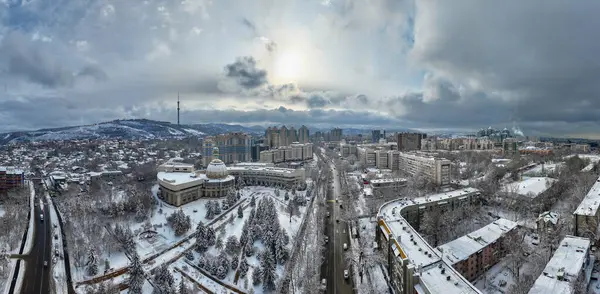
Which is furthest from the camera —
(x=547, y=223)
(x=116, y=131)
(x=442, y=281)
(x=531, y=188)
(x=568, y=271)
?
(x=116, y=131)

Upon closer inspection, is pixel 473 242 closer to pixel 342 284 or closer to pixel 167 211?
pixel 342 284

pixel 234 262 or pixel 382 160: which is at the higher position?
pixel 382 160

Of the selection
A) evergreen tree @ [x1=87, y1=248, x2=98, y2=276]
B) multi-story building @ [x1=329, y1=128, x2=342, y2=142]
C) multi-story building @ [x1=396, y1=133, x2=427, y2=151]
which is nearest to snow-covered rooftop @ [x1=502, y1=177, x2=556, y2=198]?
multi-story building @ [x1=396, y1=133, x2=427, y2=151]

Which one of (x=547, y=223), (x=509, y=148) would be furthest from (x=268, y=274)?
(x=509, y=148)

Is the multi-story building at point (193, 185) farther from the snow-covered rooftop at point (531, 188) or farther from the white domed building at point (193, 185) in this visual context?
the snow-covered rooftop at point (531, 188)

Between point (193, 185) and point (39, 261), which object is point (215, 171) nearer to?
point (193, 185)

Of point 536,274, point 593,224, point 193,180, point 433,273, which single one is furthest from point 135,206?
point 593,224

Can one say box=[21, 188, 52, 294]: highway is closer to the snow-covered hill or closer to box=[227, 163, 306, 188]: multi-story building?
box=[227, 163, 306, 188]: multi-story building

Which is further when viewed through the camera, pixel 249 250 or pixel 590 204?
pixel 590 204
